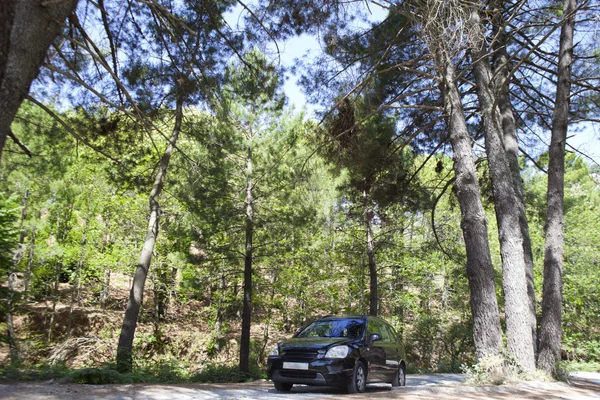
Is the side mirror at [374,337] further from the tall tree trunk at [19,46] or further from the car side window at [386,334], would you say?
the tall tree trunk at [19,46]

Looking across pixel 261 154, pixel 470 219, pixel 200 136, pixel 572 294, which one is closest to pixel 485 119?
pixel 470 219

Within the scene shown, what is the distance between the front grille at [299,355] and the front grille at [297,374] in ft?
0.66

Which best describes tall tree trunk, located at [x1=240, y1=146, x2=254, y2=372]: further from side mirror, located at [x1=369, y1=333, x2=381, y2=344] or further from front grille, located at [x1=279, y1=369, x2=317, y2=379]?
side mirror, located at [x1=369, y1=333, x2=381, y2=344]

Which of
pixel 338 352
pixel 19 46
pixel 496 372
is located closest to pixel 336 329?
pixel 338 352

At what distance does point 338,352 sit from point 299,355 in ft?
2.42

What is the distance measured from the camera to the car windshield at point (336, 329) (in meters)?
8.46

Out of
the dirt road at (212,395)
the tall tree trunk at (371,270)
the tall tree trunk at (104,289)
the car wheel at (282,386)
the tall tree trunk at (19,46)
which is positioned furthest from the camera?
the tall tree trunk at (104,289)

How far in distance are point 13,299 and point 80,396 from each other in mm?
3882

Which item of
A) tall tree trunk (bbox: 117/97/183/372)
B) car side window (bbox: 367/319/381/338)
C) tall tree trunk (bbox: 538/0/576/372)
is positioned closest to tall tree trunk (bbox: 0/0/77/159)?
tall tree trunk (bbox: 117/97/183/372)

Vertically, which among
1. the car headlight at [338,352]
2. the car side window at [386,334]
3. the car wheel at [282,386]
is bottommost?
the car wheel at [282,386]

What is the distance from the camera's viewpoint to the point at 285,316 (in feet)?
83.9

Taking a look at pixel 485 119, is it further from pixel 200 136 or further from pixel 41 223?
pixel 41 223

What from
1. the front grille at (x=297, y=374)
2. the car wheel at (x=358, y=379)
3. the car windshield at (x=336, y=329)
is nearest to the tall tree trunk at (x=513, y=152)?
the car windshield at (x=336, y=329)

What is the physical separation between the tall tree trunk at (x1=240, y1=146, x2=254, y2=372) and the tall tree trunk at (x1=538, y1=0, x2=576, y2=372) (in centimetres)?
884
